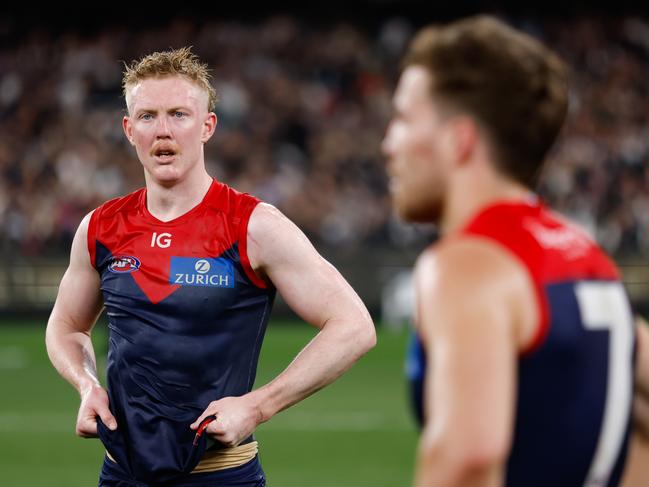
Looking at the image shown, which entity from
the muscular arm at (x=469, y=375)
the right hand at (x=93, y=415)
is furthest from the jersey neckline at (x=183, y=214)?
the muscular arm at (x=469, y=375)

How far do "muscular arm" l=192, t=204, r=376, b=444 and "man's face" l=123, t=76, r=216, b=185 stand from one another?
1.15 feet

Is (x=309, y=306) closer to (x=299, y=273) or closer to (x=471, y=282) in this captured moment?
(x=299, y=273)

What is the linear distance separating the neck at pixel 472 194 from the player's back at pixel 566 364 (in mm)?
23

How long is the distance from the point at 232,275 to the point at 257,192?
55.6 feet

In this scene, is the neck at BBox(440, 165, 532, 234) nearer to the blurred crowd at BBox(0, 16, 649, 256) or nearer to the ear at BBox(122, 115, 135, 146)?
the ear at BBox(122, 115, 135, 146)

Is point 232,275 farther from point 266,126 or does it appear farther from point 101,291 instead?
point 266,126

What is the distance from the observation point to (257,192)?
21.2 metres

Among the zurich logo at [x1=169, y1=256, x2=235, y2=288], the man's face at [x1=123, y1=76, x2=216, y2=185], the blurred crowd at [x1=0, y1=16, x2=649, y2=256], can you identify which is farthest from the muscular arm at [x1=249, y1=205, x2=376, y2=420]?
the blurred crowd at [x1=0, y1=16, x2=649, y2=256]

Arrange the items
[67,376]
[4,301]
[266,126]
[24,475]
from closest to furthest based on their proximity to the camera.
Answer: [67,376]
[24,475]
[4,301]
[266,126]

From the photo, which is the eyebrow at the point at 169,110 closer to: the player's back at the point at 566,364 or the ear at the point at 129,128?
the ear at the point at 129,128

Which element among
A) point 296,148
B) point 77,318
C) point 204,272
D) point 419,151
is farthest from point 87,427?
point 296,148

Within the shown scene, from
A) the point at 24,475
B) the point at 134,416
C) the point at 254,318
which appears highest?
the point at 254,318

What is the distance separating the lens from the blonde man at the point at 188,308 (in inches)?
166

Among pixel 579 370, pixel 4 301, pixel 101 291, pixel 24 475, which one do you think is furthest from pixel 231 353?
pixel 4 301
